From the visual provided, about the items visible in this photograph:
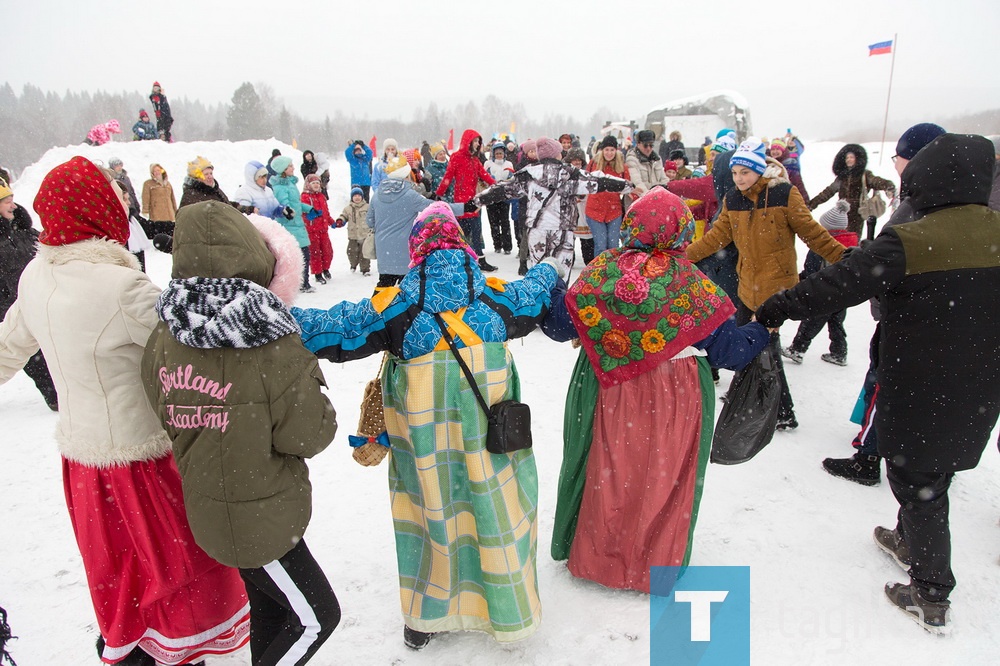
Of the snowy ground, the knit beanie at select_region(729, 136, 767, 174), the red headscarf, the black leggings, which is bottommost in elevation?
the snowy ground

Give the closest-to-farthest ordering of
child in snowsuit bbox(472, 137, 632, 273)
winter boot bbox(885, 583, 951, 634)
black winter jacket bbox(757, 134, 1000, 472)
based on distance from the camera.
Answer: black winter jacket bbox(757, 134, 1000, 472)
winter boot bbox(885, 583, 951, 634)
child in snowsuit bbox(472, 137, 632, 273)

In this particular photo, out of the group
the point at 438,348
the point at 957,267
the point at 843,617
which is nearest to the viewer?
the point at 438,348

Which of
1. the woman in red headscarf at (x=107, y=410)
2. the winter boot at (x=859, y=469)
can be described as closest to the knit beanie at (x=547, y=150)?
the winter boot at (x=859, y=469)

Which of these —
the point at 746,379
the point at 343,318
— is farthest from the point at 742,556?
the point at 343,318

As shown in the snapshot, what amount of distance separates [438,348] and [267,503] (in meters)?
0.77

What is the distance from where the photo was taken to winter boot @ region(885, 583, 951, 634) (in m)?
2.58

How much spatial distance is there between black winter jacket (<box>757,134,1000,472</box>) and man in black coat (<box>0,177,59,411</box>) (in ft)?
19.1

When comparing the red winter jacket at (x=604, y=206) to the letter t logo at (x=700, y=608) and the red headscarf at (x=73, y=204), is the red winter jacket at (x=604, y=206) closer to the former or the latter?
the letter t logo at (x=700, y=608)

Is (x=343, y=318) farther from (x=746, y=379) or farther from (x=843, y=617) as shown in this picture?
(x=843, y=617)

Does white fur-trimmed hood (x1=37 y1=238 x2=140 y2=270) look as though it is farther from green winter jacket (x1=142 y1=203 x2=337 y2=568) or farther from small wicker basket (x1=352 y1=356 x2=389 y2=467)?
small wicker basket (x1=352 y1=356 x2=389 y2=467)

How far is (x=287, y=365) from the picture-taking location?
181 centimetres

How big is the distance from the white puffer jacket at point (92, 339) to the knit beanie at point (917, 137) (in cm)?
383

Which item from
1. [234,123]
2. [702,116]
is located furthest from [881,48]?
[234,123]

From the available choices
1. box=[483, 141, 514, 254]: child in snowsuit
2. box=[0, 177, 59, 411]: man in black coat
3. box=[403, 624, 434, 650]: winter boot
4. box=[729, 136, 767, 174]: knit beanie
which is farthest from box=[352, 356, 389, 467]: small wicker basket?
box=[483, 141, 514, 254]: child in snowsuit
